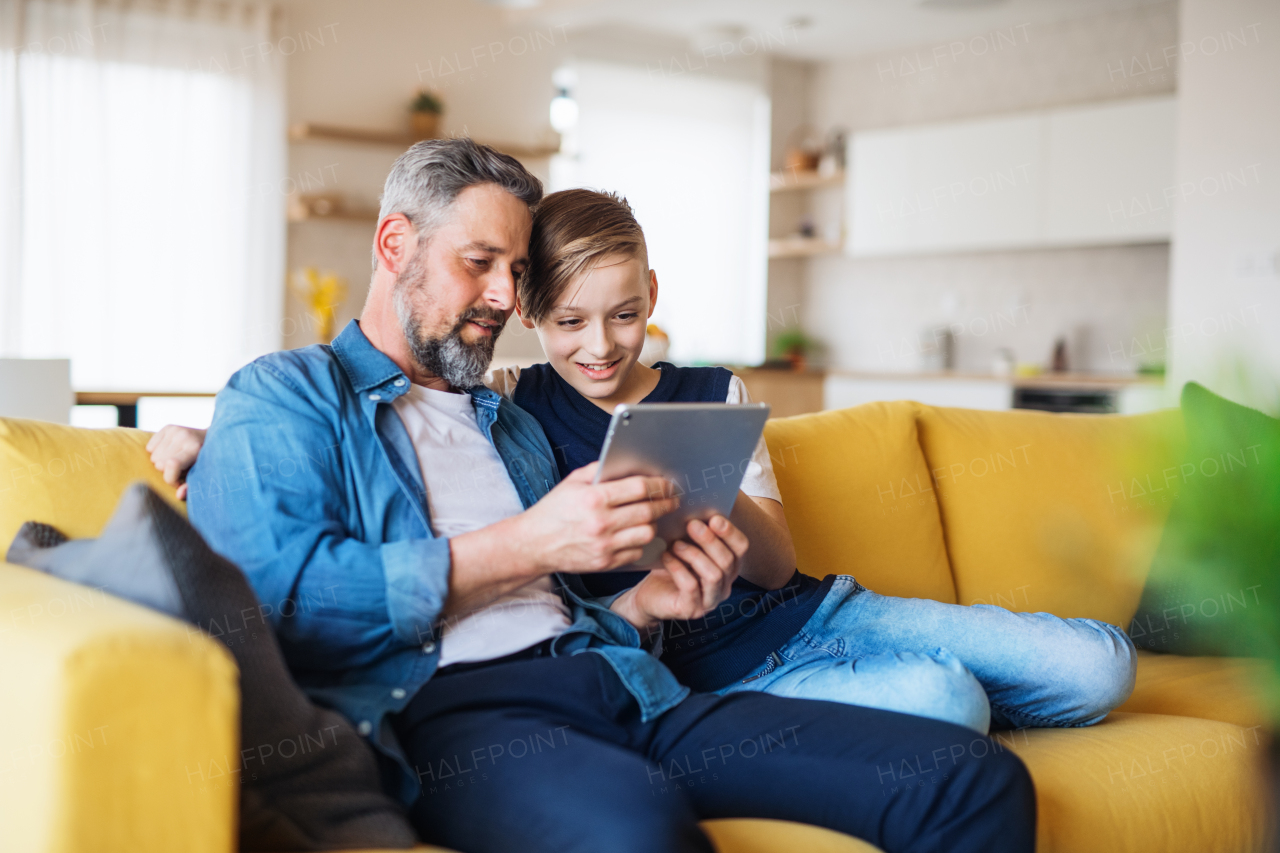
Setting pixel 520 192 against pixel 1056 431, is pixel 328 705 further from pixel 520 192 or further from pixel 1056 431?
pixel 1056 431

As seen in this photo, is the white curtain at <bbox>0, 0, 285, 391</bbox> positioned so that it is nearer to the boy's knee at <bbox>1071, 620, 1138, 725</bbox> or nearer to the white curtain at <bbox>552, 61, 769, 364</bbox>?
the white curtain at <bbox>552, 61, 769, 364</bbox>

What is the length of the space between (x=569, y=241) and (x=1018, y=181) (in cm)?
469

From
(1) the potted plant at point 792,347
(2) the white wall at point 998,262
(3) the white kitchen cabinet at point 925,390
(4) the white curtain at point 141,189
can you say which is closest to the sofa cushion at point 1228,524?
(3) the white kitchen cabinet at point 925,390

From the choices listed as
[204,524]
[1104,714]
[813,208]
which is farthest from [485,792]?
[813,208]

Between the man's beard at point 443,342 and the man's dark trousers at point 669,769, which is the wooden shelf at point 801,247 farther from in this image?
the man's dark trousers at point 669,769

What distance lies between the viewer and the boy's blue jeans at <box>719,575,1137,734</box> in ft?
5.30

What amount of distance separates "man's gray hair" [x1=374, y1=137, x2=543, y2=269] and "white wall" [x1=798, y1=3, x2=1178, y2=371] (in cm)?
449

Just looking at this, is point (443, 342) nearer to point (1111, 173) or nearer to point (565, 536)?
point (565, 536)

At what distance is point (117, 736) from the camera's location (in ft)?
3.00

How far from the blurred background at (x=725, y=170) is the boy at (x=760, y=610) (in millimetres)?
2608

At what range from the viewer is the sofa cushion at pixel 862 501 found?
6.70ft

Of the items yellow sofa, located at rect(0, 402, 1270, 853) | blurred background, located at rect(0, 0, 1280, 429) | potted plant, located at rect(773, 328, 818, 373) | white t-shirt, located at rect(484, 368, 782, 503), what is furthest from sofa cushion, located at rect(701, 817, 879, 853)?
potted plant, located at rect(773, 328, 818, 373)

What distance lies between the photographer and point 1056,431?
2.44 meters

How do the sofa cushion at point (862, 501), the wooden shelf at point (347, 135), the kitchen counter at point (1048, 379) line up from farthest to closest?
1. the wooden shelf at point (347, 135)
2. the kitchen counter at point (1048, 379)
3. the sofa cushion at point (862, 501)
